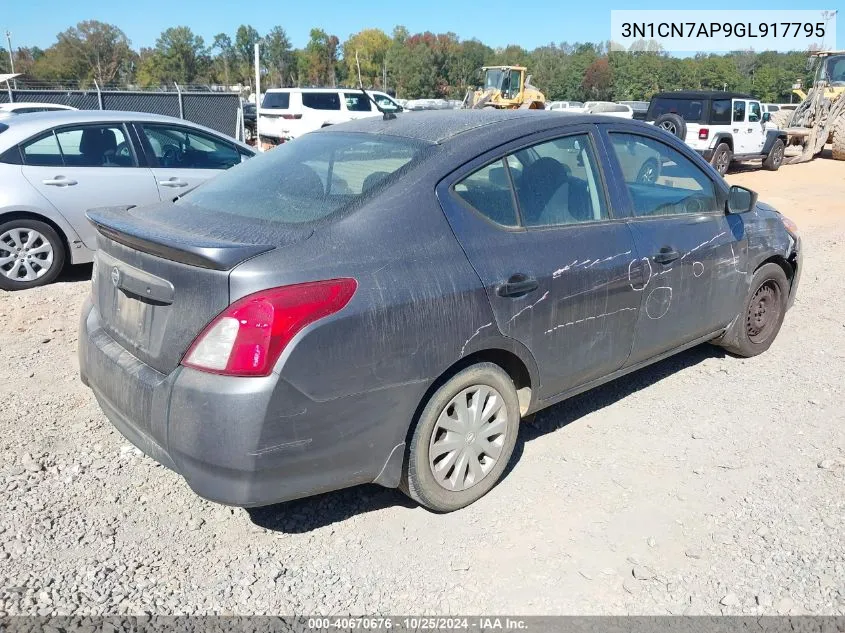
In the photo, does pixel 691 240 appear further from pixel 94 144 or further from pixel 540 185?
pixel 94 144

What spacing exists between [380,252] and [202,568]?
4.65 feet

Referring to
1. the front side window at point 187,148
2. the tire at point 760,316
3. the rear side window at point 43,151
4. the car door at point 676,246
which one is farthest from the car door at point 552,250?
the rear side window at point 43,151

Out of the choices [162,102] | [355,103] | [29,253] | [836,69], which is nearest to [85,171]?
[29,253]

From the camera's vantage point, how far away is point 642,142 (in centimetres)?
415

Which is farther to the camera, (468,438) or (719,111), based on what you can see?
(719,111)

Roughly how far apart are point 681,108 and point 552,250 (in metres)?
15.8

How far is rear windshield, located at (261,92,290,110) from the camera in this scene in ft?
65.0

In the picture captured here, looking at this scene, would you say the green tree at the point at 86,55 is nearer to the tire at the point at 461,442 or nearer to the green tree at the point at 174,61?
the green tree at the point at 174,61

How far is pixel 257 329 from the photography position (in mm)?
2539

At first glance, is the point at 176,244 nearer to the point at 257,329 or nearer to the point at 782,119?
the point at 257,329

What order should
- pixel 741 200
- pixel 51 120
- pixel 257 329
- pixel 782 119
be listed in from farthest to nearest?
pixel 782 119 < pixel 51 120 < pixel 741 200 < pixel 257 329

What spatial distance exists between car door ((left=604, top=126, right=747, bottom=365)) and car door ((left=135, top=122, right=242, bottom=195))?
4.36 m

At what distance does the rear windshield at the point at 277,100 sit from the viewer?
65.0 ft

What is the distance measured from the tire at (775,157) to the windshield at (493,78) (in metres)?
14.0
